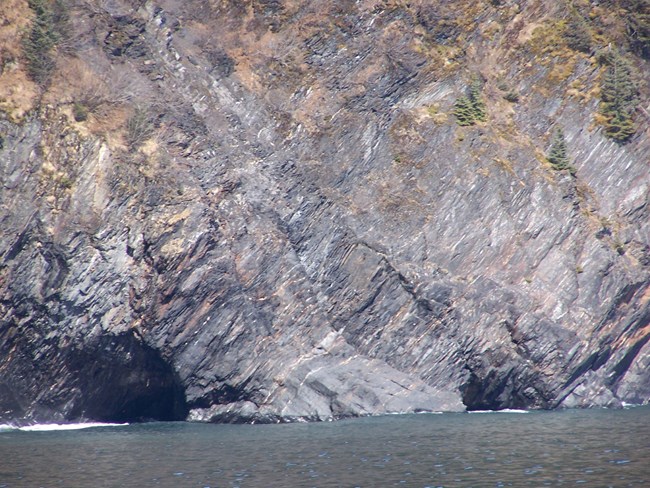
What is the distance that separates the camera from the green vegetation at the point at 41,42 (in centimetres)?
5853

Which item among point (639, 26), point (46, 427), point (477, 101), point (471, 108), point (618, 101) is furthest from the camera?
point (639, 26)

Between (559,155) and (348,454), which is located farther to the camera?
(559,155)

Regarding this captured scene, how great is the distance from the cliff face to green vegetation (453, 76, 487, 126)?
1.21 metres

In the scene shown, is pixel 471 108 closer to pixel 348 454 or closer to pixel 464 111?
pixel 464 111

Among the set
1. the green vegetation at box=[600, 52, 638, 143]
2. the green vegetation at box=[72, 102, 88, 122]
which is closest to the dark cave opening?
the green vegetation at box=[72, 102, 88, 122]

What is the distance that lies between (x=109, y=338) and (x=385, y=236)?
21.8 m

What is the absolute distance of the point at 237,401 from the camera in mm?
56125

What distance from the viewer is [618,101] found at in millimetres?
67500

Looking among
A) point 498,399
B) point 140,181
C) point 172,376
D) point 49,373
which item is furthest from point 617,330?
point 49,373

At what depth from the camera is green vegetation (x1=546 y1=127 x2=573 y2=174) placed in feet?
216

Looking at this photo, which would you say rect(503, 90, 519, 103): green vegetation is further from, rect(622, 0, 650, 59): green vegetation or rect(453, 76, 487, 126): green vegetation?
rect(622, 0, 650, 59): green vegetation

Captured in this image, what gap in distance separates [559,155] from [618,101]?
6.91 m

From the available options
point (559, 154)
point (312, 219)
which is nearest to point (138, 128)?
point (312, 219)

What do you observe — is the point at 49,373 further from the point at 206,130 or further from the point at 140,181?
the point at 206,130
